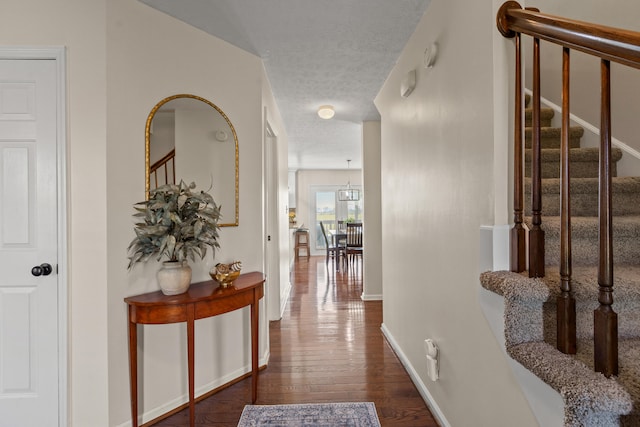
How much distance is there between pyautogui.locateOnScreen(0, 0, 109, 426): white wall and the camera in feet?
5.72

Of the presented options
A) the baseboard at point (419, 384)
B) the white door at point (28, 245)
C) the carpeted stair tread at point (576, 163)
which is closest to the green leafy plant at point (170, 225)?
the white door at point (28, 245)

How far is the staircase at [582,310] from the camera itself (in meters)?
0.75

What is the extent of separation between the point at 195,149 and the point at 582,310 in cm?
222

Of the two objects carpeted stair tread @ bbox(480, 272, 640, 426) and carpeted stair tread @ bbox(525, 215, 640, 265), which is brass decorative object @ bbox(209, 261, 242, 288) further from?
carpeted stair tread @ bbox(525, 215, 640, 265)

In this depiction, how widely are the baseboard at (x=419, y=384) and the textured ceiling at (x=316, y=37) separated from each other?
7.82ft

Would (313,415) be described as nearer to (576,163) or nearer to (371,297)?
(576,163)

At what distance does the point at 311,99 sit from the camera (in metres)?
3.47

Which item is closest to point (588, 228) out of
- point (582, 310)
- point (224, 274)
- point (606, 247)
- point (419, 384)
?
point (582, 310)

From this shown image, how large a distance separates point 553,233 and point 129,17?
2448mm

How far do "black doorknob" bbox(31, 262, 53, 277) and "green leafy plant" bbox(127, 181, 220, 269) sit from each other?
0.40 meters

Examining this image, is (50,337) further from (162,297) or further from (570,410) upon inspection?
(570,410)

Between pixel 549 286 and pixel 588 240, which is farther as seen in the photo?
pixel 588 240

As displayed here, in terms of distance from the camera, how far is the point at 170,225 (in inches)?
69.4

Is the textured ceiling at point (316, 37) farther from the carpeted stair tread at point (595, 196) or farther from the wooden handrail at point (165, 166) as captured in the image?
the carpeted stair tread at point (595, 196)
